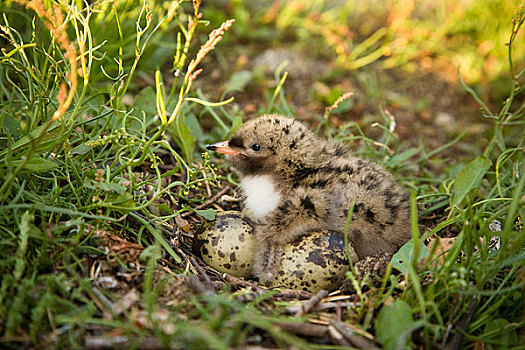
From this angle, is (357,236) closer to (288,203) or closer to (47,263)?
(288,203)

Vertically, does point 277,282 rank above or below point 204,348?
below

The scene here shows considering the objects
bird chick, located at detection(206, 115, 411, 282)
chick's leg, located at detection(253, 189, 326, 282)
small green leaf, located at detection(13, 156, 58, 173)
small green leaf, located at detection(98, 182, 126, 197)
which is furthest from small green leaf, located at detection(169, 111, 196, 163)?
small green leaf, located at detection(13, 156, 58, 173)

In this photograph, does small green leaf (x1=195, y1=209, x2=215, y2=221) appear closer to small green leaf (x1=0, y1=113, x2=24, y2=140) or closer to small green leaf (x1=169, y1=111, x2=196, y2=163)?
small green leaf (x1=169, y1=111, x2=196, y2=163)

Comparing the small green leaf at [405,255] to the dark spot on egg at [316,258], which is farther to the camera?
the dark spot on egg at [316,258]

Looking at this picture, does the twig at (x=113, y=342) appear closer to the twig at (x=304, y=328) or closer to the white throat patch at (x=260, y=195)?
the twig at (x=304, y=328)

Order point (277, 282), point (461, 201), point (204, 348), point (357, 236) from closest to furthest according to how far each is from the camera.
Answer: point (204, 348) → point (277, 282) → point (357, 236) → point (461, 201)

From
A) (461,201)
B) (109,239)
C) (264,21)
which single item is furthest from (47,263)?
(264,21)

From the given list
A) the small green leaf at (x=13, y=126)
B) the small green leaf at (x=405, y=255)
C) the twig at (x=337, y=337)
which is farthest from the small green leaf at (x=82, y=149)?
the small green leaf at (x=405, y=255)
